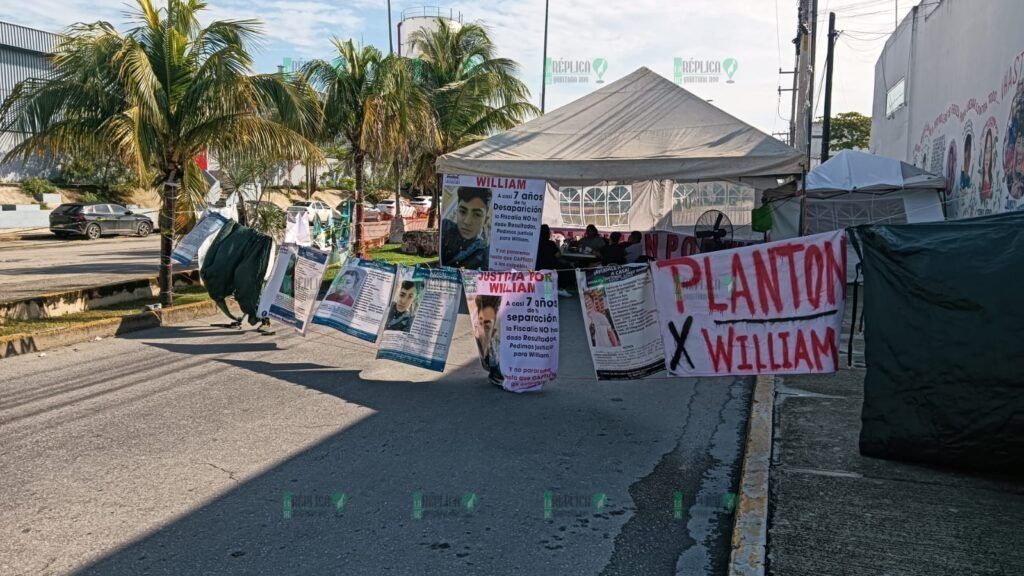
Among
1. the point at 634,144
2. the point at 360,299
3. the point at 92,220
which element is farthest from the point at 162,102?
the point at 92,220

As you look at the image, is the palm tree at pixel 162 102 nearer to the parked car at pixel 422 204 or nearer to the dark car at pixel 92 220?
the dark car at pixel 92 220

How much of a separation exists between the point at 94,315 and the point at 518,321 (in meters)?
7.38

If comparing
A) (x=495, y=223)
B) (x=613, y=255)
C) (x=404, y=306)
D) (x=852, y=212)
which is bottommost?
(x=404, y=306)

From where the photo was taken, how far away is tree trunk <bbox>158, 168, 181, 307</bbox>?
1271 cm

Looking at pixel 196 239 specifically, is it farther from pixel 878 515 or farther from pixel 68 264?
pixel 68 264

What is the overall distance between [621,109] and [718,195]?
9.27m

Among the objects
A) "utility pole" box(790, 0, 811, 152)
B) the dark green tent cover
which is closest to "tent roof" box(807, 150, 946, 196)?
"utility pole" box(790, 0, 811, 152)

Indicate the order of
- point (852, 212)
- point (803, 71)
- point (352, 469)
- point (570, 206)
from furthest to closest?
point (570, 206), point (852, 212), point (803, 71), point (352, 469)

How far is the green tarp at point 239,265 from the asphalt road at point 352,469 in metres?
1.79

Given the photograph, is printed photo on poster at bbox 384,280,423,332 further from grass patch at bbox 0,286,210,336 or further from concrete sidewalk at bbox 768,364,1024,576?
grass patch at bbox 0,286,210,336

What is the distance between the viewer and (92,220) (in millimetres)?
31266

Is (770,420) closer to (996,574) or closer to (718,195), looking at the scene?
(996,574)

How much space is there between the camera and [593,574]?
429 cm

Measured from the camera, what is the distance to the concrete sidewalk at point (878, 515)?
4262 millimetres
